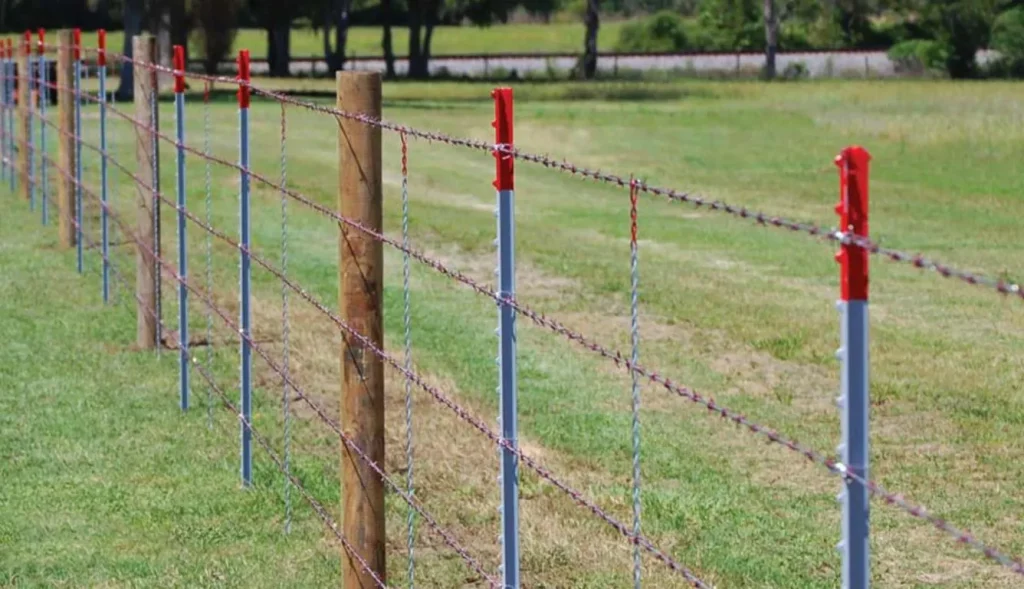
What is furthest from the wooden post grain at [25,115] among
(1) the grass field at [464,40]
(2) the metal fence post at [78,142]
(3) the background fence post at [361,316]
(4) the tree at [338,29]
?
(1) the grass field at [464,40]

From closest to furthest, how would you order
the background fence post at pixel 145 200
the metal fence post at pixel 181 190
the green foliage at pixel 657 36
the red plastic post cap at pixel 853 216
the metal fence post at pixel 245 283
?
→ the red plastic post cap at pixel 853 216
the metal fence post at pixel 245 283
the metal fence post at pixel 181 190
the background fence post at pixel 145 200
the green foliage at pixel 657 36

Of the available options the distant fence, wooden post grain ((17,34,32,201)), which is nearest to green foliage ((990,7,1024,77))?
the distant fence

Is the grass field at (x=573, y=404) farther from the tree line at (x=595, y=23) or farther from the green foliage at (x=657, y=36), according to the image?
the green foliage at (x=657, y=36)

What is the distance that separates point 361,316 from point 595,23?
68.9 m

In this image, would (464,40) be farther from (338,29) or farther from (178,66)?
(178,66)

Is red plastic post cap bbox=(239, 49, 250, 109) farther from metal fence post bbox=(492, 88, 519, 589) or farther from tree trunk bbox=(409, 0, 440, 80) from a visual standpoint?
tree trunk bbox=(409, 0, 440, 80)

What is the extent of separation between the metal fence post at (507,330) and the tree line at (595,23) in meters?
47.5

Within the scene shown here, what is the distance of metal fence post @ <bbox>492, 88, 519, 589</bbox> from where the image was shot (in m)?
5.38

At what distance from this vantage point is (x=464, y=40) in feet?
365

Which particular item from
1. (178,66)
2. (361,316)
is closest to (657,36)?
(178,66)

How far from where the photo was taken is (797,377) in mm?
11938

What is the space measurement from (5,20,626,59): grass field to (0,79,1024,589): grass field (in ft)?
247

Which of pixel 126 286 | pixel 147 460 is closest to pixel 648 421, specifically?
pixel 147 460

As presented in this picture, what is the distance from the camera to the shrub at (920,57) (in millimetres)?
75125
